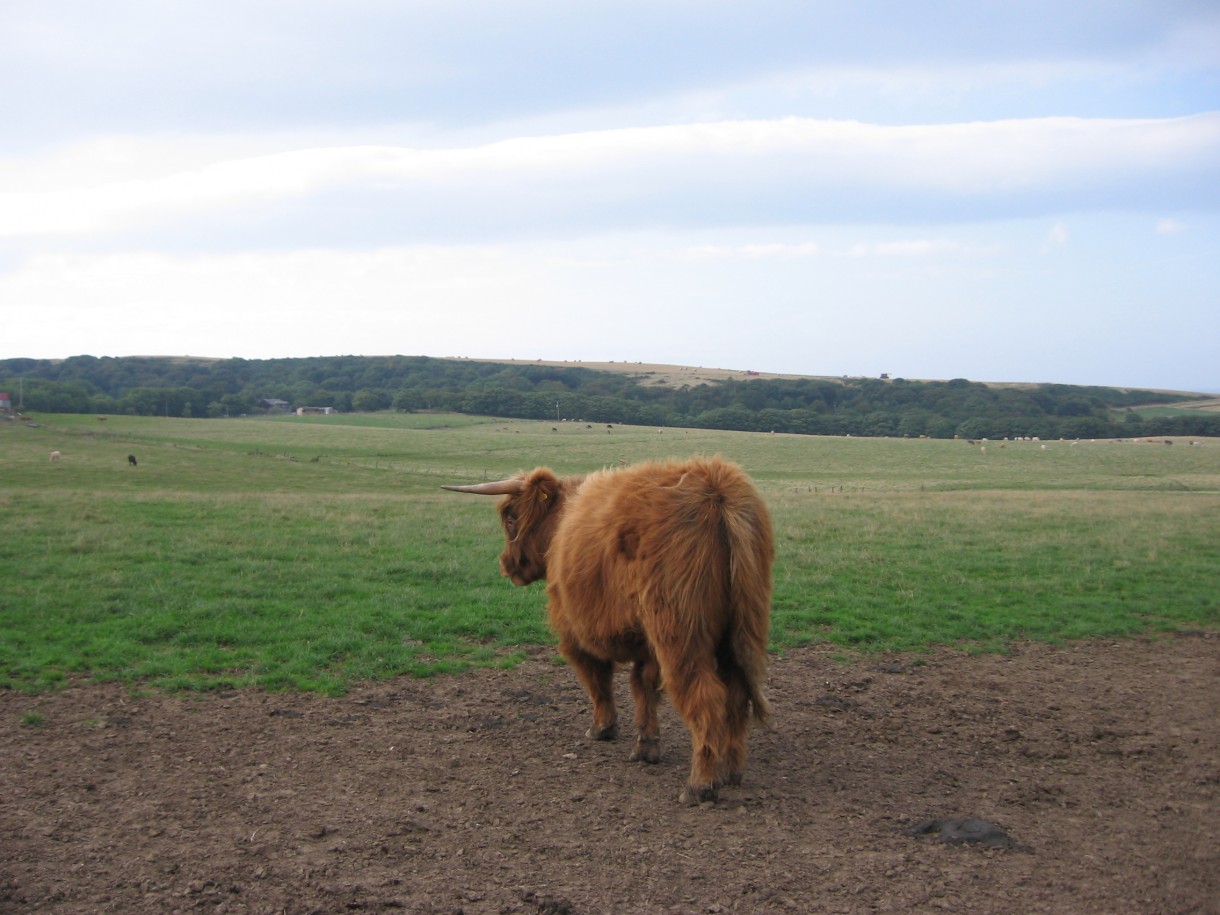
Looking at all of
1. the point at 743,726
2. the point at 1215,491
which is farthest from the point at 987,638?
the point at 1215,491

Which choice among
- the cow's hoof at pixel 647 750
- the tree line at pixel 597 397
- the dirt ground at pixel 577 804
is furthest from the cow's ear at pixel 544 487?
the tree line at pixel 597 397

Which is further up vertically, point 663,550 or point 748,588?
point 663,550

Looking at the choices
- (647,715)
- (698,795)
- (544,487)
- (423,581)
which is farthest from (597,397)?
(698,795)

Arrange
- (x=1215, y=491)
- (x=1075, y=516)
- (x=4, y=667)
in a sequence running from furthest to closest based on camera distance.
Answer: (x=1215, y=491) → (x=1075, y=516) → (x=4, y=667)

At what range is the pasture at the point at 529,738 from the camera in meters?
4.68

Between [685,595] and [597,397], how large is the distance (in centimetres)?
11068

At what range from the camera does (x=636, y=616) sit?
6.25 metres

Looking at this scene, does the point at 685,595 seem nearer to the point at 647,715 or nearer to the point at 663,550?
the point at 663,550

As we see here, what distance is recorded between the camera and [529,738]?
714 cm

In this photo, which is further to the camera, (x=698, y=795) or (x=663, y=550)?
(x=663, y=550)

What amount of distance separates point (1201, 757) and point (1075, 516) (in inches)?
686

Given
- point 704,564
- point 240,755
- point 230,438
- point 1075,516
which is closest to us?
point 704,564

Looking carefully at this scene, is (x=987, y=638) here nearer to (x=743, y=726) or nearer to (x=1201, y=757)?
(x=1201, y=757)

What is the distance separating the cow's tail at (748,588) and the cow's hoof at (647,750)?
854 millimetres
